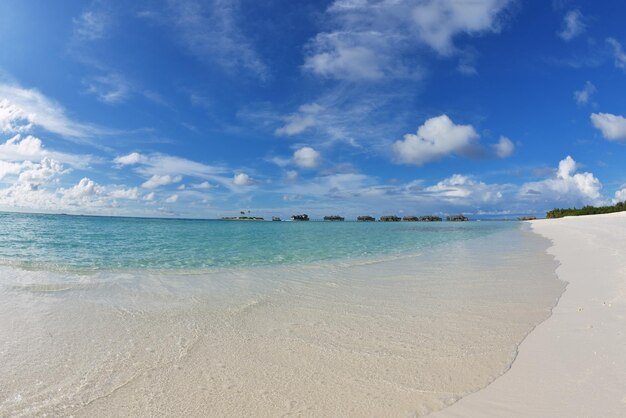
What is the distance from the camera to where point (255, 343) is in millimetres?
5289

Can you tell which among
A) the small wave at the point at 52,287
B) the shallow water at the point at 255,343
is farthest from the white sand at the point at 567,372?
the small wave at the point at 52,287

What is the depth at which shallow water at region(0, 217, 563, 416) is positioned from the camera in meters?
3.62

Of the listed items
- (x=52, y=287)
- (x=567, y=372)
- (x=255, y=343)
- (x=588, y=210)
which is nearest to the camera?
(x=567, y=372)

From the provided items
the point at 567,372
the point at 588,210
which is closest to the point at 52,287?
the point at 567,372

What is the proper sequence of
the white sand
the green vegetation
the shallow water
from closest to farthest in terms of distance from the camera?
the white sand → the shallow water → the green vegetation

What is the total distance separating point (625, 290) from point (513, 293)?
7.14ft

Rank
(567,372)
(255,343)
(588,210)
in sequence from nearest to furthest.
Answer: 1. (567,372)
2. (255,343)
3. (588,210)

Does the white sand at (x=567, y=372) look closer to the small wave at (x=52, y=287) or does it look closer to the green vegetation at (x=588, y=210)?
the small wave at (x=52, y=287)

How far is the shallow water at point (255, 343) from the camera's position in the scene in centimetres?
362

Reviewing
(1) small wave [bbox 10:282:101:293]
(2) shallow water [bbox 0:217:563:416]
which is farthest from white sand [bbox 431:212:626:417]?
(1) small wave [bbox 10:282:101:293]

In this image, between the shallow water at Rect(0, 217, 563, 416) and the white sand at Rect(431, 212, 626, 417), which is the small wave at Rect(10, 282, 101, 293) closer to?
the shallow water at Rect(0, 217, 563, 416)

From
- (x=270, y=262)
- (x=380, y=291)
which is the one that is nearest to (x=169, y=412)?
(x=380, y=291)

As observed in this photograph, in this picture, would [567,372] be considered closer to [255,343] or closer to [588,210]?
[255,343]

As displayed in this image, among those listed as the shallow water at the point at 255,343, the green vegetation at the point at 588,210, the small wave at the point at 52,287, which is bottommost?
the shallow water at the point at 255,343
